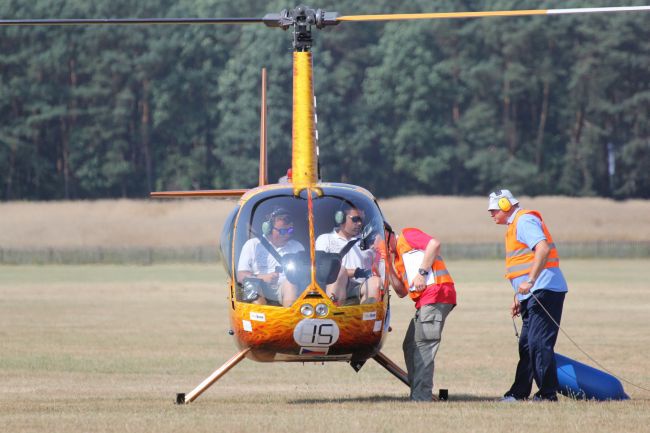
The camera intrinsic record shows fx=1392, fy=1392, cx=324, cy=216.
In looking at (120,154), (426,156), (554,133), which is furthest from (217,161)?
(554,133)

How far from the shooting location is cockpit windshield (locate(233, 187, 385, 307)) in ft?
39.1

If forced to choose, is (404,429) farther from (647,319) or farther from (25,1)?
(25,1)

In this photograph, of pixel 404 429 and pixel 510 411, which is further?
pixel 510 411

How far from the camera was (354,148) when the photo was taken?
8012 cm

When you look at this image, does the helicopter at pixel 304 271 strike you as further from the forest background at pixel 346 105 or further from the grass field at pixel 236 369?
the forest background at pixel 346 105

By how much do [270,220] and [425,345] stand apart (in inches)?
74.8

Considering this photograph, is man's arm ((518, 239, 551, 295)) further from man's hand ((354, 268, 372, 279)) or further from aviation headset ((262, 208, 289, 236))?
aviation headset ((262, 208, 289, 236))

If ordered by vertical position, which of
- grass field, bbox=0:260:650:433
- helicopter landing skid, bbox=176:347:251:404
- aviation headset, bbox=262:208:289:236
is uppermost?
aviation headset, bbox=262:208:289:236

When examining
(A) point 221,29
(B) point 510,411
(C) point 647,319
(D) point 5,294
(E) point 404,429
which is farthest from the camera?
(A) point 221,29

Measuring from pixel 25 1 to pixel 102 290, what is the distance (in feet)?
146

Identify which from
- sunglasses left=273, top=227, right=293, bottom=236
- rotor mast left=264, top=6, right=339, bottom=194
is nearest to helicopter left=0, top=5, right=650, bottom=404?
sunglasses left=273, top=227, right=293, bottom=236

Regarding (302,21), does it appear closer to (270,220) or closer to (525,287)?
(270,220)

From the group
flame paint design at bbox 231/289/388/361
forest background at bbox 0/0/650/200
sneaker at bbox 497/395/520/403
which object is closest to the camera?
flame paint design at bbox 231/289/388/361

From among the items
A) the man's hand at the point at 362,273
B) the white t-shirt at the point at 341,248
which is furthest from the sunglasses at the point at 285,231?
the man's hand at the point at 362,273
